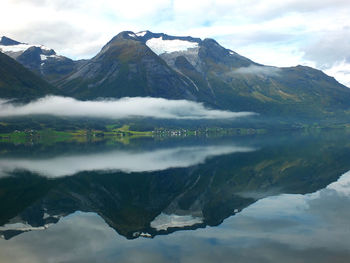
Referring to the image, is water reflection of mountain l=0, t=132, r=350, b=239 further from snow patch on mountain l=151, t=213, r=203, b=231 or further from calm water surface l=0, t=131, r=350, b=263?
calm water surface l=0, t=131, r=350, b=263

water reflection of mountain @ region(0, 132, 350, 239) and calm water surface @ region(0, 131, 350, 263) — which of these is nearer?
calm water surface @ region(0, 131, 350, 263)

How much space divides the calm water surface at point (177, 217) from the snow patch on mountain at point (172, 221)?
0.12 meters

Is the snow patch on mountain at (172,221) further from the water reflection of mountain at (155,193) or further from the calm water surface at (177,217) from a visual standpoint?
the calm water surface at (177,217)

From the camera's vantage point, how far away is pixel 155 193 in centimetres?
6047

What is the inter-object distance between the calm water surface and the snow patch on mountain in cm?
12

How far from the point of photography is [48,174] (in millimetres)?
82562

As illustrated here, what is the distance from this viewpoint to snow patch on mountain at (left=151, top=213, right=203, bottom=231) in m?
41.0

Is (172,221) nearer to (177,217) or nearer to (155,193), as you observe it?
(177,217)

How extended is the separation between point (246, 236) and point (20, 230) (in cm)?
2518

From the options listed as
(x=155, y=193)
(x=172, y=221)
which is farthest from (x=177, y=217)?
(x=155, y=193)

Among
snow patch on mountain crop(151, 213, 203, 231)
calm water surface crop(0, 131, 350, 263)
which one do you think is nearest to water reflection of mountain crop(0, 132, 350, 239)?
snow patch on mountain crop(151, 213, 203, 231)

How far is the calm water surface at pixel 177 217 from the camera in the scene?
32031 mm

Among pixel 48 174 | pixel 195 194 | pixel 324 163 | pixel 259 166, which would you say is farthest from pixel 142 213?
pixel 324 163

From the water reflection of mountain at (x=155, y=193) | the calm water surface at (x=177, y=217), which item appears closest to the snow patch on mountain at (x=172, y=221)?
the water reflection of mountain at (x=155, y=193)
